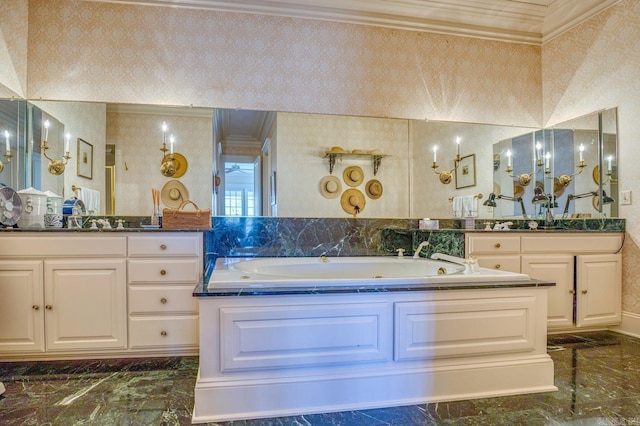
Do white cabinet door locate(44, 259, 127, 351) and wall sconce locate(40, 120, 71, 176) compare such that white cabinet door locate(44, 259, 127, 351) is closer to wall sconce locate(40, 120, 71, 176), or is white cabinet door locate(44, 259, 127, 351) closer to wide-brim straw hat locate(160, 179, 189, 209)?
wide-brim straw hat locate(160, 179, 189, 209)

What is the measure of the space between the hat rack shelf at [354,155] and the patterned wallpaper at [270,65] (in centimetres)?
33

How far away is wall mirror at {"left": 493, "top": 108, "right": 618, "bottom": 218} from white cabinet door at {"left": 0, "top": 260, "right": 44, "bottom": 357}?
3527 millimetres

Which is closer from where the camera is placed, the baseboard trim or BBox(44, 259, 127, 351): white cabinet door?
BBox(44, 259, 127, 351): white cabinet door

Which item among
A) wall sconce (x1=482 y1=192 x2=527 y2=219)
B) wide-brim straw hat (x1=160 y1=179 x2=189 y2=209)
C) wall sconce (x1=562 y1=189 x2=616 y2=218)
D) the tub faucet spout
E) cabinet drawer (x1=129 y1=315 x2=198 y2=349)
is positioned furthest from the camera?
wall sconce (x1=482 y1=192 x2=527 y2=219)

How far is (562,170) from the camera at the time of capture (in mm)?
3258

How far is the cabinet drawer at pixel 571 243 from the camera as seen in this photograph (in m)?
2.71

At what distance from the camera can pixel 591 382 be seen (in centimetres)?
193

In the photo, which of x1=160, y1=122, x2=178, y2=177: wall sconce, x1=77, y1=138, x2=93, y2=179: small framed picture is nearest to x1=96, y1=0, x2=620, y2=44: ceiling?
x1=160, y1=122, x2=178, y2=177: wall sconce

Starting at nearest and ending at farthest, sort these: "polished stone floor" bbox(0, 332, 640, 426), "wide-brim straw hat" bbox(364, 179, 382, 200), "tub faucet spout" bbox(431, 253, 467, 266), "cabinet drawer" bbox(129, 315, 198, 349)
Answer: "polished stone floor" bbox(0, 332, 640, 426) < "cabinet drawer" bbox(129, 315, 198, 349) < "tub faucet spout" bbox(431, 253, 467, 266) < "wide-brim straw hat" bbox(364, 179, 382, 200)

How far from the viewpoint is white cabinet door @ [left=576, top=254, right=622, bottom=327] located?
9.00 ft

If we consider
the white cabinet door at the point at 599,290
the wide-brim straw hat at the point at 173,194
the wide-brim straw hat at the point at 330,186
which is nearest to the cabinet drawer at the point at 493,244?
the white cabinet door at the point at 599,290

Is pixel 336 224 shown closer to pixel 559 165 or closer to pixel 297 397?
A: pixel 297 397

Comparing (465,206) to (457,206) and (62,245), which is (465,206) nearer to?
(457,206)

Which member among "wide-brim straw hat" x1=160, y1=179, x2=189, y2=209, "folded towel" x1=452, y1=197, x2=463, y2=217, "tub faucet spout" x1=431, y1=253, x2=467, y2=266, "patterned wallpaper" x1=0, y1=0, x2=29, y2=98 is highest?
"patterned wallpaper" x1=0, y1=0, x2=29, y2=98
